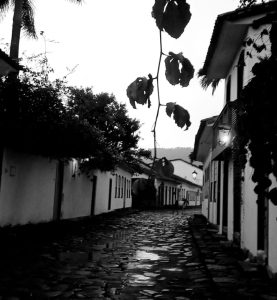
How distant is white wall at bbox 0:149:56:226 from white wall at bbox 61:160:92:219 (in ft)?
5.21

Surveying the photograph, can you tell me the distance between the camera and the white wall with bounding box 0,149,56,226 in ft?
38.3

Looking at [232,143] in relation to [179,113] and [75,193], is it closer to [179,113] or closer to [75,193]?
[179,113]

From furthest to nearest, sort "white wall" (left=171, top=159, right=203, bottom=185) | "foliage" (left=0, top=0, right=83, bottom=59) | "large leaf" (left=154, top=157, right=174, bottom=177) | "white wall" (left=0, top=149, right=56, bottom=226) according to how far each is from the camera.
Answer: "white wall" (left=171, top=159, right=203, bottom=185) < "foliage" (left=0, top=0, right=83, bottom=59) < "white wall" (left=0, top=149, right=56, bottom=226) < "large leaf" (left=154, top=157, right=174, bottom=177)

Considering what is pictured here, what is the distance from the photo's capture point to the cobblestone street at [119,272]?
5555 millimetres

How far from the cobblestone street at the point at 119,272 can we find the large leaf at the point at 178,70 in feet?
13.8

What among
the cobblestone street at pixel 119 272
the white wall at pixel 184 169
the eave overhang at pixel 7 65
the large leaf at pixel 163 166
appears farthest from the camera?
the white wall at pixel 184 169

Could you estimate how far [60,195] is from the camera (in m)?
16.5

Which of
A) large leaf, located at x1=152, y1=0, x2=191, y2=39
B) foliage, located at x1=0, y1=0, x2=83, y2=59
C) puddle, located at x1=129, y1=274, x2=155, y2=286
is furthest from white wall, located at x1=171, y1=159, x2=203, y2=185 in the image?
large leaf, located at x1=152, y1=0, x2=191, y2=39

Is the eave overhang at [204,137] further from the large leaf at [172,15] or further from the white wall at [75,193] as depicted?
the large leaf at [172,15]

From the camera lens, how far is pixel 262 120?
2770mm

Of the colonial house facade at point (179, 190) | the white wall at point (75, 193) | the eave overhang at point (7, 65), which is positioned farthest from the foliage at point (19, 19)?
the colonial house facade at point (179, 190)

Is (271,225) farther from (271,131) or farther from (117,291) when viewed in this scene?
(271,131)

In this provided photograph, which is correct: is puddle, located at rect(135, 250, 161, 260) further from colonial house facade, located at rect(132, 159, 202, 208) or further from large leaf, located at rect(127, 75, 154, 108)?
colonial house facade, located at rect(132, 159, 202, 208)

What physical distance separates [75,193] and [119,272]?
11.8 meters
